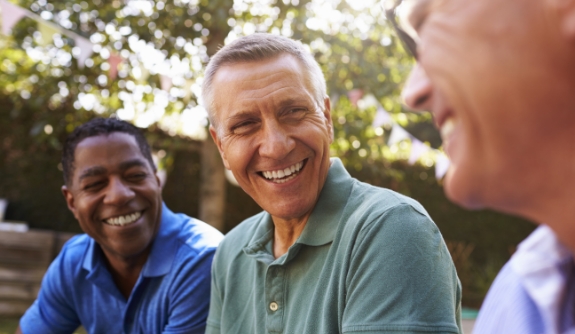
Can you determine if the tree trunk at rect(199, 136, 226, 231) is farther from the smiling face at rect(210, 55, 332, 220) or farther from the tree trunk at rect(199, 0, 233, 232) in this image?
the smiling face at rect(210, 55, 332, 220)

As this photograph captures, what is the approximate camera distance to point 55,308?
2949mm

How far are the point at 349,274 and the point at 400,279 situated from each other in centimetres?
18

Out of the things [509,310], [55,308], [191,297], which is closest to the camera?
[509,310]

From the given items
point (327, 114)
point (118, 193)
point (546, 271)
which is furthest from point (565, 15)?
point (118, 193)

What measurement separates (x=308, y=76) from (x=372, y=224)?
0.63 meters

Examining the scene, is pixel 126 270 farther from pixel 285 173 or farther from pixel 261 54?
pixel 261 54

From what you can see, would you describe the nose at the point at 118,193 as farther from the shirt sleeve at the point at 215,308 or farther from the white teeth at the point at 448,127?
the white teeth at the point at 448,127

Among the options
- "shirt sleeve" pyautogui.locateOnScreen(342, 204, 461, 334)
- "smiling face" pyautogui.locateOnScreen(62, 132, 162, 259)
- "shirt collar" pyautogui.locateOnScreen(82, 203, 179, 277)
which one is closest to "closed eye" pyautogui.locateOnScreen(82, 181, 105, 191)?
"smiling face" pyautogui.locateOnScreen(62, 132, 162, 259)

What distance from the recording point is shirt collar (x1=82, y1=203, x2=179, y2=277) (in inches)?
104

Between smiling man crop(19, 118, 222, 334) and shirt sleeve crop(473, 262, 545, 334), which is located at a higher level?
shirt sleeve crop(473, 262, 545, 334)

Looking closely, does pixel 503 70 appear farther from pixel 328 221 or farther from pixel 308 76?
pixel 308 76

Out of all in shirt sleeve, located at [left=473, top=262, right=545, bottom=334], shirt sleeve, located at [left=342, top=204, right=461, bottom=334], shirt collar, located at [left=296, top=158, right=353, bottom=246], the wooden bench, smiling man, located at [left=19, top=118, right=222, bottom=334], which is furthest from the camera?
the wooden bench

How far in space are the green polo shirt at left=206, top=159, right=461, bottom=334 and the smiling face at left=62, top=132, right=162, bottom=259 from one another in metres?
0.79

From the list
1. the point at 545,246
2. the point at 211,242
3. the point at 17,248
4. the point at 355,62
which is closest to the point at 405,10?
the point at 545,246
